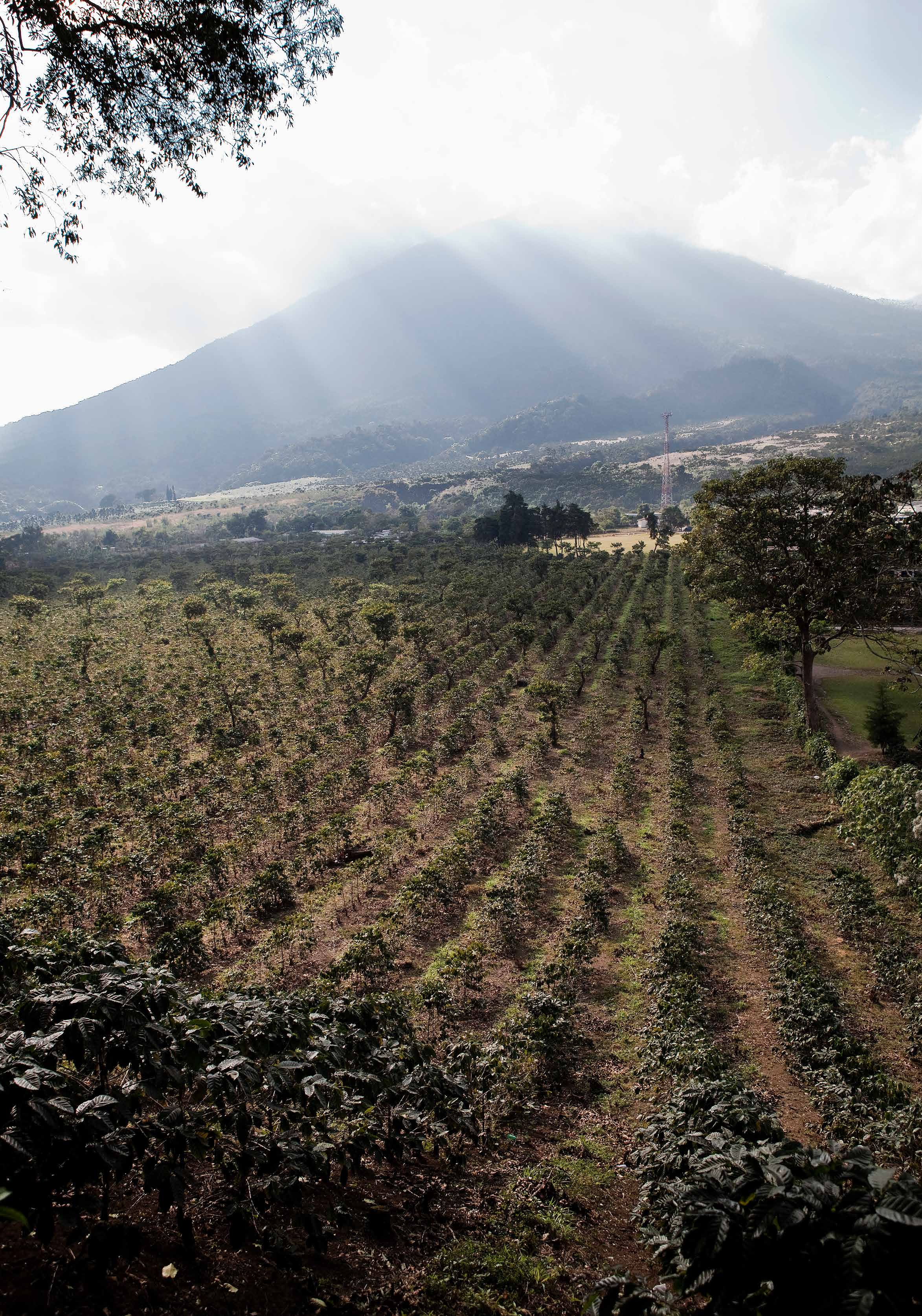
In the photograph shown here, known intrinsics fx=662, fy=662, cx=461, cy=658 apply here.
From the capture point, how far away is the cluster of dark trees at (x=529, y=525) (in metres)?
86.8

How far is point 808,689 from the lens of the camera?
2331 cm

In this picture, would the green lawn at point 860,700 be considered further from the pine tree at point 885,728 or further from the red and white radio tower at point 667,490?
the red and white radio tower at point 667,490

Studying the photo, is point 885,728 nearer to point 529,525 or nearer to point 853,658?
point 853,658

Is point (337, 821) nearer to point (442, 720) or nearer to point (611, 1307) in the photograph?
point (442, 720)

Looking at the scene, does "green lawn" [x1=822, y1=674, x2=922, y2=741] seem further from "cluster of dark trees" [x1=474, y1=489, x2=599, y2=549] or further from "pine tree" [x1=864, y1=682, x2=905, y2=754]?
"cluster of dark trees" [x1=474, y1=489, x2=599, y2=549]

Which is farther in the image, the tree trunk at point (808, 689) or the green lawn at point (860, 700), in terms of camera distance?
the green lawn at point (860, 700)

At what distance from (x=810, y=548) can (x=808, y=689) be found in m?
4.99

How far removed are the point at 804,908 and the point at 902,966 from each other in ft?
8.48

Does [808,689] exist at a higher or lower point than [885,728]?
higher

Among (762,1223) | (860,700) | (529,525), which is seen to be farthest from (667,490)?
(762,1223)

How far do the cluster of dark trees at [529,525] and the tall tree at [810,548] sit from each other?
200ft

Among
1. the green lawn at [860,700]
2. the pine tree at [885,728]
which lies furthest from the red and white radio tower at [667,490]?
the pine tree at [885,728]

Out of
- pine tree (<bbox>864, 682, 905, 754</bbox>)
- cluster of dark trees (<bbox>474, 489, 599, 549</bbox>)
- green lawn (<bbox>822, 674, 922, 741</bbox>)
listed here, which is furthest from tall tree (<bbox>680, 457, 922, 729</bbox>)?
cluster of dark trees (<bbox>474, 489, 599, 549</bbox>)

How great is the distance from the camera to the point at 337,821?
56.0 feet
